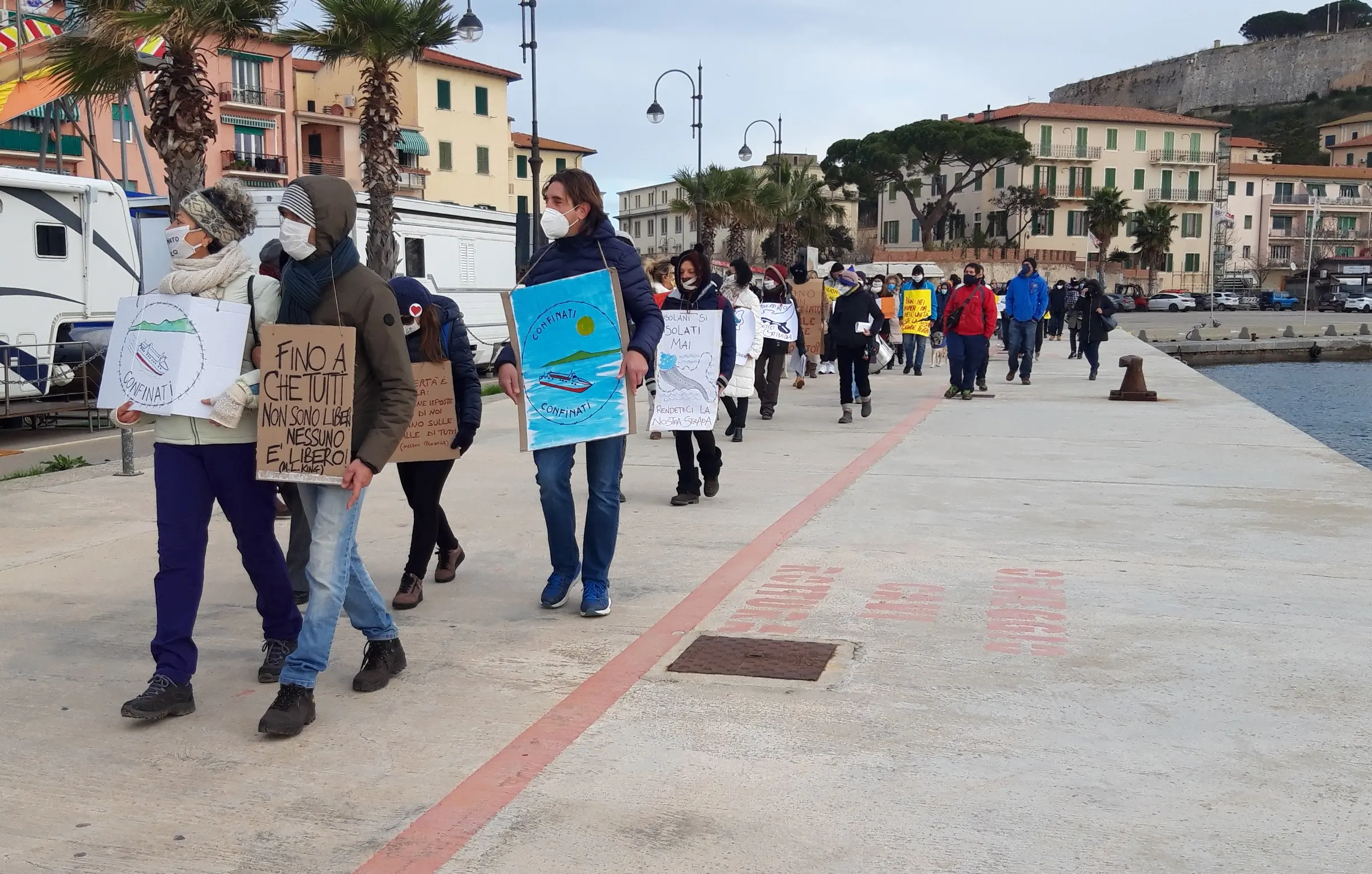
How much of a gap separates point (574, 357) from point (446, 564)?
146cm

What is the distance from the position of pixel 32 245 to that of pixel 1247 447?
42.2ft

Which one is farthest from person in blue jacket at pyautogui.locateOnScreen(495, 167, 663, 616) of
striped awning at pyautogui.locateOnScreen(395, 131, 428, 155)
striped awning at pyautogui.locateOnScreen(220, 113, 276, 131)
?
striped awning at pyautogui.locateOnScreen(395, 131, 428, 155)

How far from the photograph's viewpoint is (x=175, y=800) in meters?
3.64

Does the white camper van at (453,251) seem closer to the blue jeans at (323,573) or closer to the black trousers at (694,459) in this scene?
the black trousers at (694,459)

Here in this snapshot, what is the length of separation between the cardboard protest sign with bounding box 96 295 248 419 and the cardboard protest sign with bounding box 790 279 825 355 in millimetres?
15060

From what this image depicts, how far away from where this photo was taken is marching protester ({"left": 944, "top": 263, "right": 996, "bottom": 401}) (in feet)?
51.8

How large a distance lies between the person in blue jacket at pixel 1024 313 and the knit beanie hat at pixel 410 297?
46.3 ft

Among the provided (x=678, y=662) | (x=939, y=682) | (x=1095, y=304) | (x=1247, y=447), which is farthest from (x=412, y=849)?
(x=1095, y=304)

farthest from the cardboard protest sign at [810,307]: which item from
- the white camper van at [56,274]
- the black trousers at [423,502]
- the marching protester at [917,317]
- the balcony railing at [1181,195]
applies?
the balcony railing at [1181,195]

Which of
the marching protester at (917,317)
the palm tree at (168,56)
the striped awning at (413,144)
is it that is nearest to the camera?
the palm tree at (168,56)

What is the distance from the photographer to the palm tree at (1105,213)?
86812mm

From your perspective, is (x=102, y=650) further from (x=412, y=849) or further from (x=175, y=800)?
(x=412, y=849)

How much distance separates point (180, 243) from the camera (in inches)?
167

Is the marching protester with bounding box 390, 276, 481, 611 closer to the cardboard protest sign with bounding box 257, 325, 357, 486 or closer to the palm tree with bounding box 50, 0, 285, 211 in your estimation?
the cardboard protest sign with bounding box 257, 325, 357, 486
